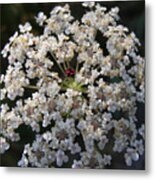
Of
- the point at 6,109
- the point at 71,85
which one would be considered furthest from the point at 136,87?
the point at 6,109

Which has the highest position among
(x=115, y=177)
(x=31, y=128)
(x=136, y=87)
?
(x=136, y=87)

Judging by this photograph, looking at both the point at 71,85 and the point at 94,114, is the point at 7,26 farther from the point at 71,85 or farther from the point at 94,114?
the point at 94,114

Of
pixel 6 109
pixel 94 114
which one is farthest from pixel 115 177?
pixel 6 109

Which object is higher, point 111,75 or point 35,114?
point 111,75

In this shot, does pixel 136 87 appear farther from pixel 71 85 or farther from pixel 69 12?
pixel 69 12

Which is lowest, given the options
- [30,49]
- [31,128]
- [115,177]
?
[115,177]

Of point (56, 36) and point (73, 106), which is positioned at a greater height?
point (56, 36)
